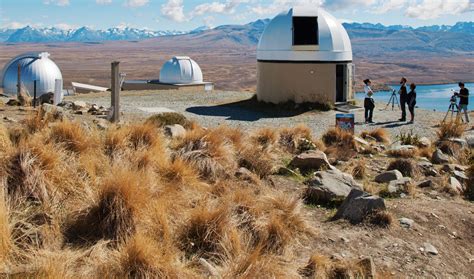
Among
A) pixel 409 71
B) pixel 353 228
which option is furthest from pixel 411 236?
pixel 409 71

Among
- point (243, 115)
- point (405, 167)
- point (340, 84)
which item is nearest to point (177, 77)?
point (340, 84)

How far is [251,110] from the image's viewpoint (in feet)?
60.8

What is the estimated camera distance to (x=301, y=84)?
18.6 m

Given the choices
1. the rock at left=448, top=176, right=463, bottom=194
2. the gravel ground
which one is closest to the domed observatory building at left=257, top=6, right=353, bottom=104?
the gravel ground

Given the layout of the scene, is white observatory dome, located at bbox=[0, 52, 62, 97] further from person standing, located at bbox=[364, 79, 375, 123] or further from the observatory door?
person standing, located at bbox=[364, 79, 375, 123]

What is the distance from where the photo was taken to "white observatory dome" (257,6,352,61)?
1839 cm

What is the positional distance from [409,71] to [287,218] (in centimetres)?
15148

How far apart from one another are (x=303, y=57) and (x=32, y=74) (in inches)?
586

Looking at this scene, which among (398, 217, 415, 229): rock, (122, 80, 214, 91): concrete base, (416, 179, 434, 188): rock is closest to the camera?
(398, 217, 415, 229): rock

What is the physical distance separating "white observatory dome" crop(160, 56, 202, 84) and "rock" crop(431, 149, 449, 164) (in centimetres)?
2420

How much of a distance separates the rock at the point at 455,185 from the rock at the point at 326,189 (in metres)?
1.50

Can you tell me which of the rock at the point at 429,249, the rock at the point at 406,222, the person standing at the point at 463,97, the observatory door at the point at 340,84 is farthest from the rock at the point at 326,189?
the observatory door at the point at 340,84

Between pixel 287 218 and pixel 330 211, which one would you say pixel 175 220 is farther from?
pixel 330 211

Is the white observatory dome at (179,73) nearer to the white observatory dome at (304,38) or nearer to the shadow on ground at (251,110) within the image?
the shadow on ground at (251,110)
